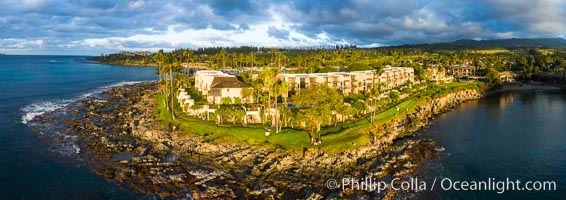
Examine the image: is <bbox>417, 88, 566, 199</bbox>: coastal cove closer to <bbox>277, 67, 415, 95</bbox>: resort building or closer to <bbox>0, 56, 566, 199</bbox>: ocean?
<bbox>0, 56, 566, 199</bbox>: ocean

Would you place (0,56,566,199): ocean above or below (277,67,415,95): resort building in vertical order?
below

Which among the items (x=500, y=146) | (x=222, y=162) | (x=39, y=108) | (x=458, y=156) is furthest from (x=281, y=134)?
(x=39, y=108)

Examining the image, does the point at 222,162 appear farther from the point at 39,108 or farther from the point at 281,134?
the point at 39,108

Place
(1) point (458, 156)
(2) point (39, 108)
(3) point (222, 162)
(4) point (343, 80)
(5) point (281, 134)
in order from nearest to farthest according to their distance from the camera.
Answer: (3) point (222, 162), (1) point (458, 156), (5) point (281, 134), (2) point (39, 108), (4) point (343, 80)

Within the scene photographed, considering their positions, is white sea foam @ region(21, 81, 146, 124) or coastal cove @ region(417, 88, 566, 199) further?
white sea foam @ region(21, 81, 146, 124)

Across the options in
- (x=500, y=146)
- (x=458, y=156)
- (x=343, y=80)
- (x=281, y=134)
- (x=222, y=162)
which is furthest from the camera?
(x=343, y=80)

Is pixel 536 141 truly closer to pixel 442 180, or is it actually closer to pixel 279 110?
pixel 442 180

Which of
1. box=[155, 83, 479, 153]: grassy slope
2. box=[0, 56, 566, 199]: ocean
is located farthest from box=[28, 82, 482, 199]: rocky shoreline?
box=[0, 56, 566, 199]: ocean

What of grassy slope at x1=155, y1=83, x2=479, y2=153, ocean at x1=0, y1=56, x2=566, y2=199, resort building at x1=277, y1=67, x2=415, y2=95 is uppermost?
resort building at x1=277, y1=67, x2=415, y2=95
